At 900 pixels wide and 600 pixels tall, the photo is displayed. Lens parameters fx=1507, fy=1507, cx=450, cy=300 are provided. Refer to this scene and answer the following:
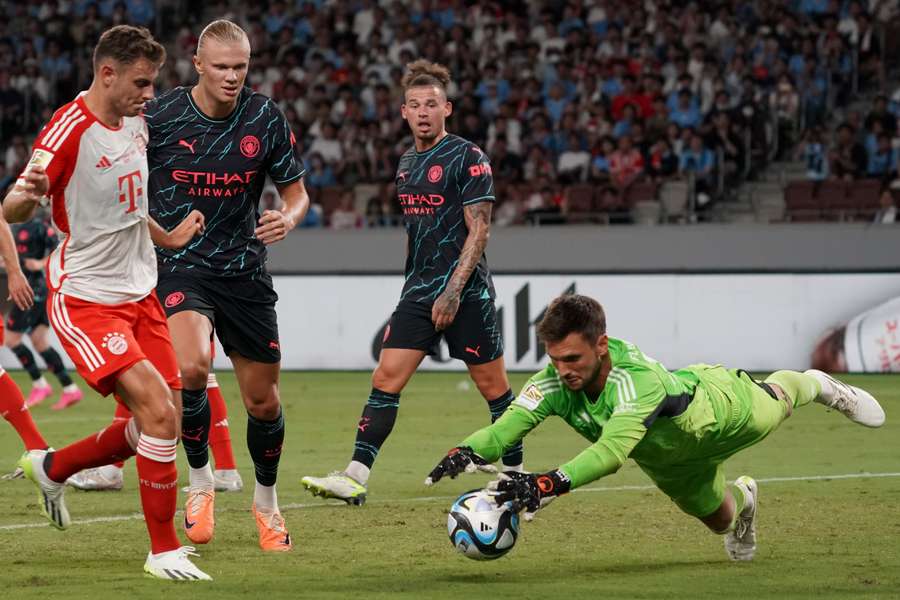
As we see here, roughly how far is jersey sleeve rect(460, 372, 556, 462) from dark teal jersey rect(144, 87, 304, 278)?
6.53ft

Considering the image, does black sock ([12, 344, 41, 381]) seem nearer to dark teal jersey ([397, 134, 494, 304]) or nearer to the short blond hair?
dark teal jersey ([397, 134, 494, 304])

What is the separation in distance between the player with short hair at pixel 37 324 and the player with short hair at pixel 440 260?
7009 millimetres

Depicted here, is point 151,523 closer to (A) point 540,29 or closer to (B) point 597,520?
(B) point 597,520

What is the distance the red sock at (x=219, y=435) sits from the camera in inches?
360

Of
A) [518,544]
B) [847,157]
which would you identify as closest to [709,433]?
[518,544]

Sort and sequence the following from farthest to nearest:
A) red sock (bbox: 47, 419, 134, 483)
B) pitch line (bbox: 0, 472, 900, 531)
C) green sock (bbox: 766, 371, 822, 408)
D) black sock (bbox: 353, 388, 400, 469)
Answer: black sock (bbox: 353, 388, 400, 469)
pitch line (bbox: 0, 472, 900, 531)
green sock (bbox: 766, 371, 822, 408)
red sock (bbox: 47, 419, 134, 483)

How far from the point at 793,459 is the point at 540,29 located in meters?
14.5

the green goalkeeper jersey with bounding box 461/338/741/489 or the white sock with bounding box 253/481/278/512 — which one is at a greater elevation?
the green goalkeeper jersey with bounding box 461/338/741/489

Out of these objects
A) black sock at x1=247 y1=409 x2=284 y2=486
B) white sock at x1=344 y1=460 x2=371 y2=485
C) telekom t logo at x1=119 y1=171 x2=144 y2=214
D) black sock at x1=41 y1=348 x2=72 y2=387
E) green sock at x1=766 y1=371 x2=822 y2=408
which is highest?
telekom t logo at x1=119 y1=171 x2=144 y2=214

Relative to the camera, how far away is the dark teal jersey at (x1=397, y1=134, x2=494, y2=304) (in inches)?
363

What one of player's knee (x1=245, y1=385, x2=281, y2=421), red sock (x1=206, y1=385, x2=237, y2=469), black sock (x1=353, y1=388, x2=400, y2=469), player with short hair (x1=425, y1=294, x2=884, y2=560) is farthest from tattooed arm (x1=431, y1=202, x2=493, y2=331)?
player with short hair (x1=425, y1=294, x2=884, y2=560)

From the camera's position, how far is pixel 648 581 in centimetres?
620

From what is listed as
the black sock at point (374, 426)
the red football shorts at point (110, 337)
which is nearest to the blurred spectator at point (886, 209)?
the black sock at point (374, 426)

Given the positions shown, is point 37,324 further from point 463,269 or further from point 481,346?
point 463,269
